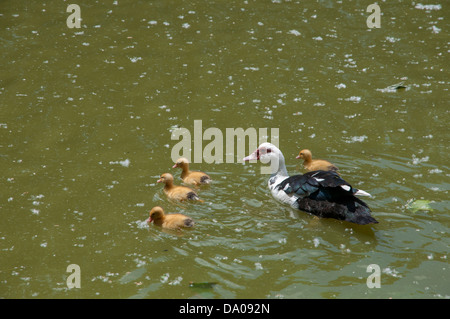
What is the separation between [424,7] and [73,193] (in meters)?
10.9

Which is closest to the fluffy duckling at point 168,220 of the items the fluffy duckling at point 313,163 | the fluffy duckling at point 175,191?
the fluffy duckling at point 175,191

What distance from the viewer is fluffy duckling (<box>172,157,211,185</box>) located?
8.15m

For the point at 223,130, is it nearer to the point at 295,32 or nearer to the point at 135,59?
the point at 135,59

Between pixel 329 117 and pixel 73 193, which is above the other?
pixel 329 117

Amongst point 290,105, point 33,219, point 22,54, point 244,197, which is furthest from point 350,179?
point 22,54

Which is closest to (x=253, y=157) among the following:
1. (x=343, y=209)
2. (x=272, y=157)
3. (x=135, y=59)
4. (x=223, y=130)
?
(x=272, y=157)

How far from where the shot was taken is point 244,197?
25.9 ft

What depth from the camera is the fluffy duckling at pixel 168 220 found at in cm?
701

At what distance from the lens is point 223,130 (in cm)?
970

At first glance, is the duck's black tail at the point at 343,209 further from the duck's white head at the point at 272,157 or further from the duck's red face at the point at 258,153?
the duck's red face at the point at 258,153

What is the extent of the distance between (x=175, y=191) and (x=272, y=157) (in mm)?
1640
